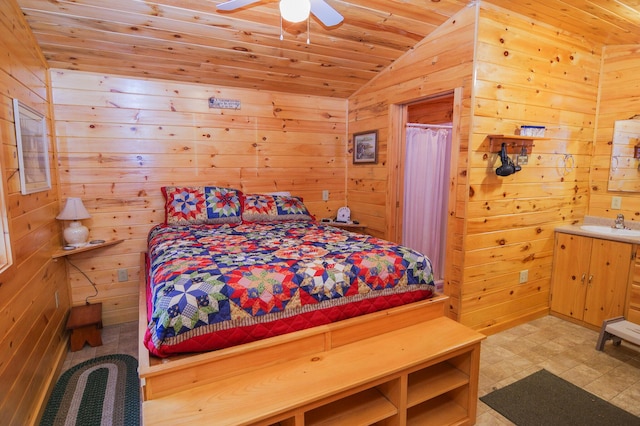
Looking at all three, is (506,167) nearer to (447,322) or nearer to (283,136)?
(447,322)

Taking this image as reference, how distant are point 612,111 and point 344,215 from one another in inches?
103

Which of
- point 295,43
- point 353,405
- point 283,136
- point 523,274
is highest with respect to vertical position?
point 295,43

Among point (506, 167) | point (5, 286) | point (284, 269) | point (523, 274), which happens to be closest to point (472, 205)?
point (506, 167)

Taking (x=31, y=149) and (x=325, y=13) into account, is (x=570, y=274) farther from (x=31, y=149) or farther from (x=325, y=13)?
(x=31, y=149)

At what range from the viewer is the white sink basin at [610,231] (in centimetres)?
274

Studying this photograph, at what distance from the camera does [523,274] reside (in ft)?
9.58

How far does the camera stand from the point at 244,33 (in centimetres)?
256

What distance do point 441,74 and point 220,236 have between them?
208 centimetres

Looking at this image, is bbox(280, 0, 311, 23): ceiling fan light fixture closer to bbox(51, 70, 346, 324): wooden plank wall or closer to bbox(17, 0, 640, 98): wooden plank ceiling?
bbox(17, 0, 640, 98): wooden plank ceiling

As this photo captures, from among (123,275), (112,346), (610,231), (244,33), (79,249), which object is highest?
(244,33)

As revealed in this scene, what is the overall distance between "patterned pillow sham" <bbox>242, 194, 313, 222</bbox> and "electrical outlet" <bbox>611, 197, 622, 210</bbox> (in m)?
2.74

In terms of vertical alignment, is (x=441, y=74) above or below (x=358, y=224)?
above

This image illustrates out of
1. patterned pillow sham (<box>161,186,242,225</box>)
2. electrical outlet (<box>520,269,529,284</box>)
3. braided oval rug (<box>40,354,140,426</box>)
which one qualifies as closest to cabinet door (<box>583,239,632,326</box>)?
electrical outlet (<box>520,269,529,284</box>)

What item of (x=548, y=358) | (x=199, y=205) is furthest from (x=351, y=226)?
(x=548, y=358)
